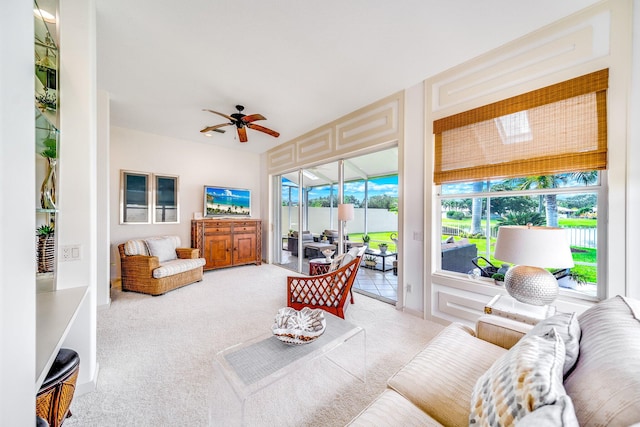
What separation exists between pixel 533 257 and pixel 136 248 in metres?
4.93

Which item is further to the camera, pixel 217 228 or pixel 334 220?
pixel 217 228

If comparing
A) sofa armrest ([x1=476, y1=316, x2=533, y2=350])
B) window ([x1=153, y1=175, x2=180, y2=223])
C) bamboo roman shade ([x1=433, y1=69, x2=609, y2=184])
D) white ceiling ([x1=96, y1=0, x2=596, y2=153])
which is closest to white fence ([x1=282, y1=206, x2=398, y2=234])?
bamboo roman shade ([x1=433, y1=69, x2=609, y2=184])

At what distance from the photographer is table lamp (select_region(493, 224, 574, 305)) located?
152 centimetres

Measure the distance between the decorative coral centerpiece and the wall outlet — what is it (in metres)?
1.45

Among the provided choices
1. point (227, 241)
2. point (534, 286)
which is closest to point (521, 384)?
point (534, 286)

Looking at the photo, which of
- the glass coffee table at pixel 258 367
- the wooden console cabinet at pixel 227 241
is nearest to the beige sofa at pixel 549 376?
the glass coffee table at pixel 258 367

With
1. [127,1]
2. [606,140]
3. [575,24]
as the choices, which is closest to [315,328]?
[606,140]

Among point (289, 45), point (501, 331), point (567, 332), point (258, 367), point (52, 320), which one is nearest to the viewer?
point (567, 332)

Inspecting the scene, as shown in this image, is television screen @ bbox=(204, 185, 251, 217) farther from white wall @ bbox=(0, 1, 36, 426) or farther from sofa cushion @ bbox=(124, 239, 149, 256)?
white wall @ bbox=(0, 1, 36, 426)

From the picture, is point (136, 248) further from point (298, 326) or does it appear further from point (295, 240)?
point (298, 326)

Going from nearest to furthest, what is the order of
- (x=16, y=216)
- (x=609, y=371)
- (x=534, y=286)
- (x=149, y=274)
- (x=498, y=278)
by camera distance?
(x=16, y=216) → (x=609, y=371) → (x=534, y=286) → (x=498, y=278) → (x=149, y=274)

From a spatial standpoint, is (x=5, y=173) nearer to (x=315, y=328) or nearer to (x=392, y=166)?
(x=315, y=328)

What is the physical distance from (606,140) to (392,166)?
210cm

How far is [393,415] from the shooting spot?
94 centimetres
